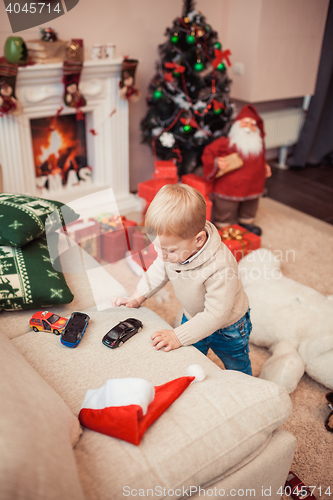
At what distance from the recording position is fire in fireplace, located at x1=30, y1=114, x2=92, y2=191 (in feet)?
8.68

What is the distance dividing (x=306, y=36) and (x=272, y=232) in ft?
6.10

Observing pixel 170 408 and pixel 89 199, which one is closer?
pixel 170 408

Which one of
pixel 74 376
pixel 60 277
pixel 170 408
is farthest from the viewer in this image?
pixel 60 277

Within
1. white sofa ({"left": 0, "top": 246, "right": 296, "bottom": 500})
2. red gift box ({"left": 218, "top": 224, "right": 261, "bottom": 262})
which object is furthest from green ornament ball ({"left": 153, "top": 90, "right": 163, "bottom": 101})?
white sofa ({"left": 0, "top": 246, "right": 296, "bottom": 500})

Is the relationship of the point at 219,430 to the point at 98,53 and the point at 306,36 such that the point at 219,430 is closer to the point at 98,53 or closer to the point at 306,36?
the point at 98,53

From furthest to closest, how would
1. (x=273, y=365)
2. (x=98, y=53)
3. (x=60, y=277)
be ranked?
(x=98, y=53) < (x=273, y=365) < (x=60, y=277)

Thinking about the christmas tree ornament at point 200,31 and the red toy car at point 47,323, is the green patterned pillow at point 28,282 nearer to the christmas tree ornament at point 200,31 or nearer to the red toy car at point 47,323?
the red toy car at point 47,323

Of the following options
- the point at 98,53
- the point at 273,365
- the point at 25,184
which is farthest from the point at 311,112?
the point at 273,365

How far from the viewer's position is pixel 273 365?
1447mm

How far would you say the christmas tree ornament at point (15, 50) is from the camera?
6.65 ft

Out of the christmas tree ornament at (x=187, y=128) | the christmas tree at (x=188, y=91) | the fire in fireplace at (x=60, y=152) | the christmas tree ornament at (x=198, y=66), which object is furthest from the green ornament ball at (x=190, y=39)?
the fire in fireplace at (x=60, y=152)

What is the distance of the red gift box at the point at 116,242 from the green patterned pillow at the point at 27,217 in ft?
0.50

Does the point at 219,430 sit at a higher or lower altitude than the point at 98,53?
lower

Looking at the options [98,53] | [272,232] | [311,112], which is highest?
[98,53]
